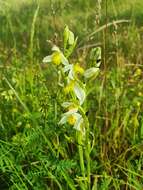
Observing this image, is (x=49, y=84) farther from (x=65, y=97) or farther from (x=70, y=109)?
(x=70, y=109)

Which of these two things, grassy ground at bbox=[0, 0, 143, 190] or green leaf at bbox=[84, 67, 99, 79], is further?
grassy ground at bbox=[0, 0, 143, 190]

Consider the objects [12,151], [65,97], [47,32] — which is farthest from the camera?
[47,32]

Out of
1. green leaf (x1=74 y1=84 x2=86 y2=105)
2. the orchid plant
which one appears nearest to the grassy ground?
the orchid plant

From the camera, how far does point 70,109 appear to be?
6.86ft

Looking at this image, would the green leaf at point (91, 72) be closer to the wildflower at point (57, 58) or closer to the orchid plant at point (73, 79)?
the orchid plant at point (73, 79)

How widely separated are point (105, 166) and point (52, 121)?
0.34 meters

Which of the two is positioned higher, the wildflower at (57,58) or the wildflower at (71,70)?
the wildflower at (57,58)

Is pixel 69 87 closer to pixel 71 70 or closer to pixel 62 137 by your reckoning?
pixel 71 70

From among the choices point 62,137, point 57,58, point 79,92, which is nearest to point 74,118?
point 79,92

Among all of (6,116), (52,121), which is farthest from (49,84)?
(52,121)

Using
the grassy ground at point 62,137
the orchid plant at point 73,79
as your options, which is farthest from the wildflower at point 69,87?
the grassy ground at point 62,137

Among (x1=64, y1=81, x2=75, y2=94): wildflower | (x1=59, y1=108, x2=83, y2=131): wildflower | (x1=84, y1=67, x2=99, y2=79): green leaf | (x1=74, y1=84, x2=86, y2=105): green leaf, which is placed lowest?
(x1=59, y1=108, x2=83, y2=131): wildflower

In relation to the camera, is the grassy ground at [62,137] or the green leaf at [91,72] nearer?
the green leaf at [91,72]

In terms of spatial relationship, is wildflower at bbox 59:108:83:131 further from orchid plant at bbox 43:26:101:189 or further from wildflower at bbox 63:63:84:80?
wildflower at bbox 63:63:84:80
